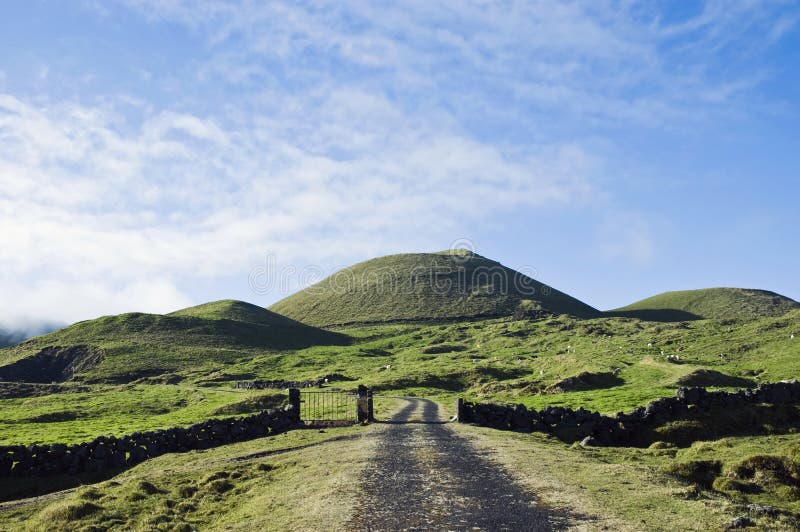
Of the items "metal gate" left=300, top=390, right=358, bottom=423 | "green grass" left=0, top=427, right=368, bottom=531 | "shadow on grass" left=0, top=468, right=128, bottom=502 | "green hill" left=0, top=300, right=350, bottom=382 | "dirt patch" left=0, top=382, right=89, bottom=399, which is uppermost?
"green hill" left=0, top=300, right=350, bottom=382

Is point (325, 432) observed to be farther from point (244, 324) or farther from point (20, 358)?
point (244, 324)

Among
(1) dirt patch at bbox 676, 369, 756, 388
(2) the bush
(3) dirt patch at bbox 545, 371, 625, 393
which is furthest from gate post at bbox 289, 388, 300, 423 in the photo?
(1) dirt patch at bbox 676, 369, 756, 388

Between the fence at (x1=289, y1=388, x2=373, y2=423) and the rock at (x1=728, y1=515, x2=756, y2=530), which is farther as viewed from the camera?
the fence at (x1=289, y1=388, x2=373, y2=423)

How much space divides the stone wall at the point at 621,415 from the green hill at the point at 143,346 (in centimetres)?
10118

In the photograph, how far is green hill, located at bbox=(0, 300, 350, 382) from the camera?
13000cm

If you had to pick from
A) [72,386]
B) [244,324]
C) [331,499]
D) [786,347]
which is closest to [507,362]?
[786,347]

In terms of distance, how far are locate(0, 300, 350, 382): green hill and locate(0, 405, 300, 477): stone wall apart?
306 ft

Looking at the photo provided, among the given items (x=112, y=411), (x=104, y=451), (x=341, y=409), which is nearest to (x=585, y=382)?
(x=341, y=409)

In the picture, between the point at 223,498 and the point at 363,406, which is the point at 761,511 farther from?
the point at 363,406

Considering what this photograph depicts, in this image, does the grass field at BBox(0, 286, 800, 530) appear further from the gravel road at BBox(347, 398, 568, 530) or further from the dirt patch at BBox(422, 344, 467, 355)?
the gravel road at BBox(347, 398, 568, 530)

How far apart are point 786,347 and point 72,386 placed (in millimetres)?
112506

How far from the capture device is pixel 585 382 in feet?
207

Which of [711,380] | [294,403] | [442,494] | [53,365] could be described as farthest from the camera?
[53,365]

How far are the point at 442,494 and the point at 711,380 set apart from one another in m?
46.6
